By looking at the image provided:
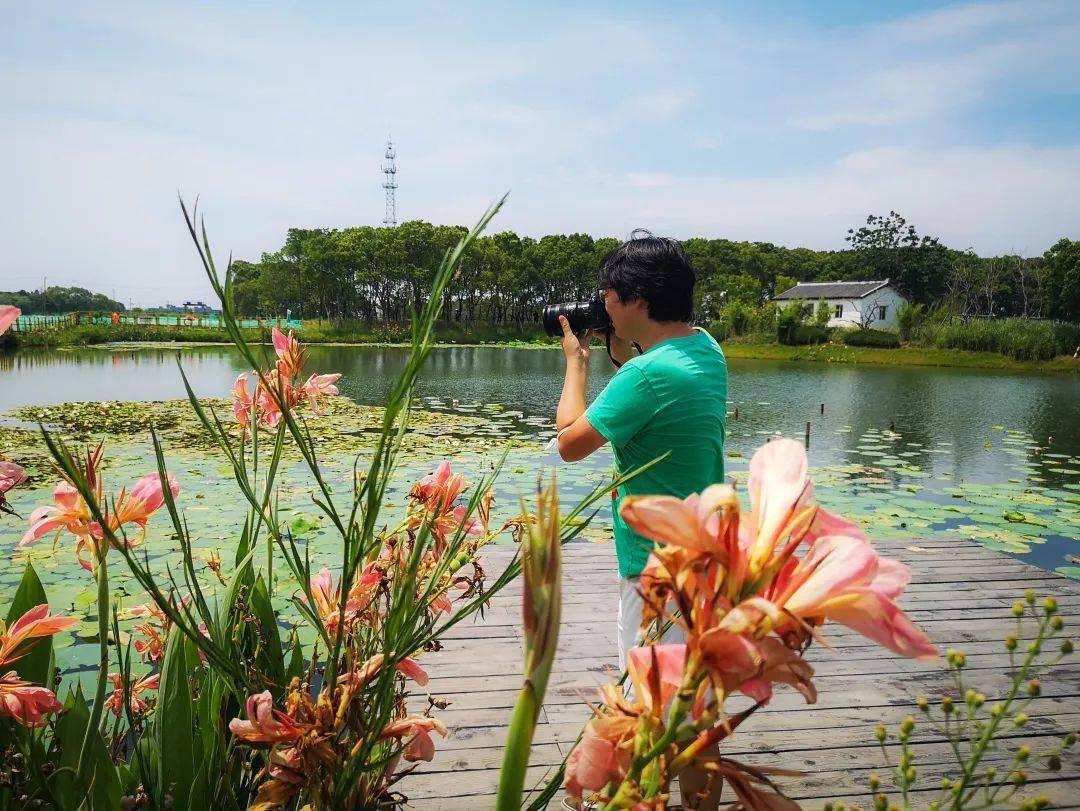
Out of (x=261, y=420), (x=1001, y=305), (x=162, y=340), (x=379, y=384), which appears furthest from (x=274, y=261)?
(x=261, y=420)

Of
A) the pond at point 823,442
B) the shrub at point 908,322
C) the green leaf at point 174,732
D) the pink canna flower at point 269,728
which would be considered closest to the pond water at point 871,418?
the pond at point 823,442

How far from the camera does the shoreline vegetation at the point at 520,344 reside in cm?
2286

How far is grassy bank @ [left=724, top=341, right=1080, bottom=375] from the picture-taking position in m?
22.3

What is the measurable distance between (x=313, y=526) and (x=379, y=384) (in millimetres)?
10592

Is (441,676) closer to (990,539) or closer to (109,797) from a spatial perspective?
(109,797)

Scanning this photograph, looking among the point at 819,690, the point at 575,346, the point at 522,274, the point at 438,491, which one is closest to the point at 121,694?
the point at 438,491

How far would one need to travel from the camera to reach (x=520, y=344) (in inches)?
1462

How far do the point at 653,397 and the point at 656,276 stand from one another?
0.85 ft

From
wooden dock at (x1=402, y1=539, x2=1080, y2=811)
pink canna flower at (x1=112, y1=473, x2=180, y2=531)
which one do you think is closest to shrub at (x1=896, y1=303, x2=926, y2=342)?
wooden dock at (x1=402, y1=539, x2=1080, y2=811)

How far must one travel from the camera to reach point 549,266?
43188mm

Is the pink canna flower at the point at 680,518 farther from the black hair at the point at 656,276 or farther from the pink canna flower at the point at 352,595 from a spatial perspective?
the black hair at the point at 656,276

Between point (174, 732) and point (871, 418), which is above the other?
point (174, 732)

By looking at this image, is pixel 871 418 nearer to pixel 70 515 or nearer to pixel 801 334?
pixel 70 515

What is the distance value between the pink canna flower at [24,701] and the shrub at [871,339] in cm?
3038
